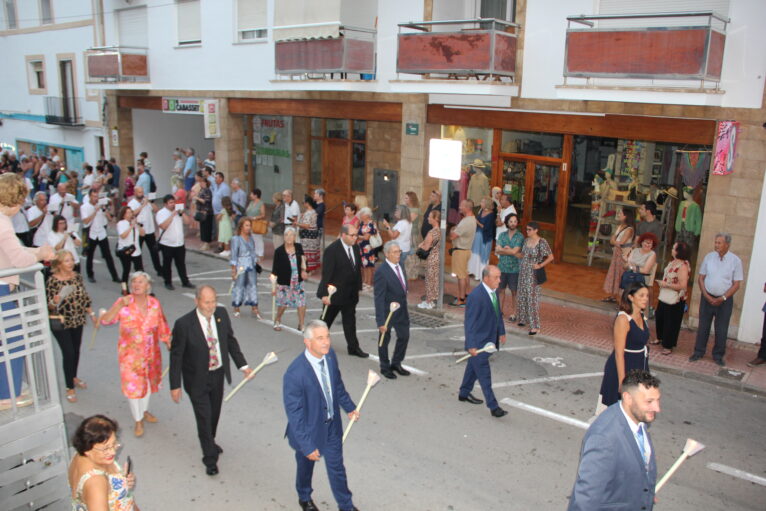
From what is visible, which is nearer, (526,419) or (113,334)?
(526,419)

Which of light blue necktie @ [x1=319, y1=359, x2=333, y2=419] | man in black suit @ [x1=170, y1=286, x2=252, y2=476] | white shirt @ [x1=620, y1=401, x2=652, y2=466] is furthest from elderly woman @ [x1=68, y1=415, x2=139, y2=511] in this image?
white shirt @ [x1=620, y1=401, x2=652, y2=466]

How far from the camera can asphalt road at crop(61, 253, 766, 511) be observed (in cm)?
649

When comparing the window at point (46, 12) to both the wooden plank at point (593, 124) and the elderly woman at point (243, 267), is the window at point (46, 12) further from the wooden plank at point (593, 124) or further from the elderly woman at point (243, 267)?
the elderly woman at point (243, 267)

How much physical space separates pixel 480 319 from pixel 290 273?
3868 millimetres

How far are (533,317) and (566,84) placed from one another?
13.2ft

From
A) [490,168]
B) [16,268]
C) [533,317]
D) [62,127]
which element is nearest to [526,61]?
[490,168]

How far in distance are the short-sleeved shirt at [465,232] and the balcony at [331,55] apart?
4592mm

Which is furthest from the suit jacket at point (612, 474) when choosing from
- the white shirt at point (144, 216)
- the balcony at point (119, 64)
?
the balcony at point (119, 64)

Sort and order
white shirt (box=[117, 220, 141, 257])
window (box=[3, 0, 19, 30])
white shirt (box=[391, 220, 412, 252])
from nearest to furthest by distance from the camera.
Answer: white shirt (box=[117, 220, 141, 257]), white shirt (box=[391, 220, 412, 252]), window (box=[3, 0, 19, 30])

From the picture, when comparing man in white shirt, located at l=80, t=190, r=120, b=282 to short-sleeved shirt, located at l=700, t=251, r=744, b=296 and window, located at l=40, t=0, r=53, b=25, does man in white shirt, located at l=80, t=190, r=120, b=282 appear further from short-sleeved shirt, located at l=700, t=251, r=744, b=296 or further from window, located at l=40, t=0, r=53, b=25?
window, located at l=40, t=0, r=53, b=25

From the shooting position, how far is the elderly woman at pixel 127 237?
12.4 metres

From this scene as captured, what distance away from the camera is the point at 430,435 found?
7637 millimetres

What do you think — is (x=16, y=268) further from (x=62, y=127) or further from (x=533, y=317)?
(x=62, y=127)

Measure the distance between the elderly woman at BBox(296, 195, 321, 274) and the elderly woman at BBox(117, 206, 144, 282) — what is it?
10.3ft
